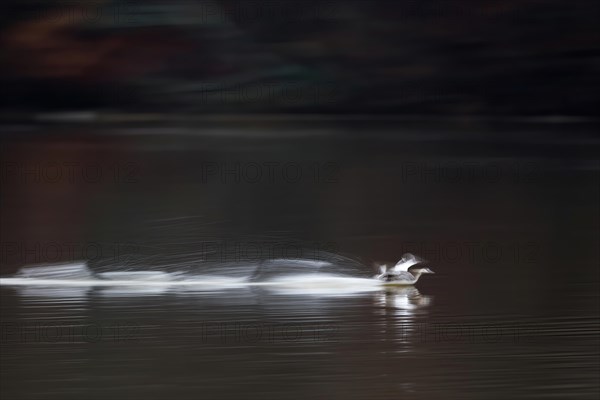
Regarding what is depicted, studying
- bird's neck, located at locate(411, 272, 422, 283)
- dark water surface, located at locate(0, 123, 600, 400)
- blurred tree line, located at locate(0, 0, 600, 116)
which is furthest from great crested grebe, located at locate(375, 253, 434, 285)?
blurred tree line, located at locate(0, 0, 600, 116)

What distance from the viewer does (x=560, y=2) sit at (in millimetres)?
28938

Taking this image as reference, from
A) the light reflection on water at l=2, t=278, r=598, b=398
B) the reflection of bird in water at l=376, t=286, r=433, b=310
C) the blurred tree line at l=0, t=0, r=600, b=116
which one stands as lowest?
the light reflection on water at l=2, t=278, r=598, b=398

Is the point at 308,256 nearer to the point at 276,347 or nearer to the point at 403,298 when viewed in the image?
the point at 403,298

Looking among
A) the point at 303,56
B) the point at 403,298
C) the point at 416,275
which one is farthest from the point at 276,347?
the point at 303,56

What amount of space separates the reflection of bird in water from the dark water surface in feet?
0.11

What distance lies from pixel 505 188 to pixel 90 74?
15.0 m

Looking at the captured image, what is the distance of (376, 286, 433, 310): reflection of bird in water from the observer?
8539mm

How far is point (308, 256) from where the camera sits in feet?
33.2

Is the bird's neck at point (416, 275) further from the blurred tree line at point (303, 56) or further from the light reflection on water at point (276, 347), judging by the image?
the blurred tree line at point (303, 56)

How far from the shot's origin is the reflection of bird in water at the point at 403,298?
28.0ft

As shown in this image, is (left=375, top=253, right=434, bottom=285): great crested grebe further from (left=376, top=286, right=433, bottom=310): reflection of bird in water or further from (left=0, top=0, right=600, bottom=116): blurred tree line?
(left=0, top=0, right=600, bottom=116): blurred tree line

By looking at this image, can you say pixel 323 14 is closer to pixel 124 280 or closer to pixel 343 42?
pixel 343 42

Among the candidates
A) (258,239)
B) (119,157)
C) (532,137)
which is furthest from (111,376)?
(532,137)

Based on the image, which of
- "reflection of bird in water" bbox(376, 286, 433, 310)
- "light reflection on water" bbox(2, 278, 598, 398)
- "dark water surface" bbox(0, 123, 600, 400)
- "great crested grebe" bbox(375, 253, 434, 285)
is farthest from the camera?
"great crested grebe" bbox(375, 253, 434, 285)
